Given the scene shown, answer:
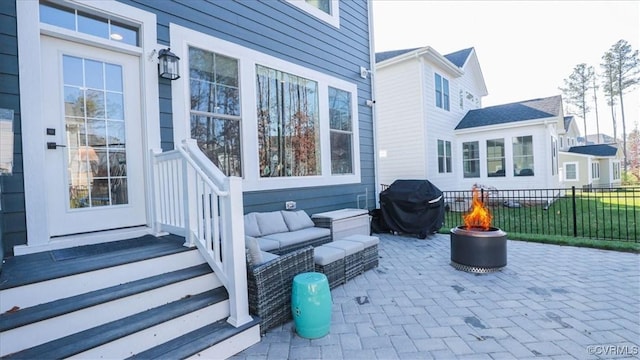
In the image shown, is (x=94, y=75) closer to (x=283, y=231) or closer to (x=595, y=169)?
(x=283, y=231)

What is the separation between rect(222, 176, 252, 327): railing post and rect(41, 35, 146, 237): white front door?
1.60 m

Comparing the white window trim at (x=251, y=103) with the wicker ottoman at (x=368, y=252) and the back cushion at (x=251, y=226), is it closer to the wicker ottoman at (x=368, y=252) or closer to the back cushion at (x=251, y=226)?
the back cushion at (x=251, y=226)

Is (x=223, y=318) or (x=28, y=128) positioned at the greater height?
(x=28, y=128)

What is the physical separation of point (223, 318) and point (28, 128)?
Result: 2.38 metres

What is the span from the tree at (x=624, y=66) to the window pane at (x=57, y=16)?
32.5m

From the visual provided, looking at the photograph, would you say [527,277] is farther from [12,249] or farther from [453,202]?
[453,202]

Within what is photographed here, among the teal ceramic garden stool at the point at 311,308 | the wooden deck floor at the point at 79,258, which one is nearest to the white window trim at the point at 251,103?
the wooden deck floor at the point at 79,258

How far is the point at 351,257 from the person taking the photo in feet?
12.1

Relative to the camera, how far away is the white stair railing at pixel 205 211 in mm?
2307

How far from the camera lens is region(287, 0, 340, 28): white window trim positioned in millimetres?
5135

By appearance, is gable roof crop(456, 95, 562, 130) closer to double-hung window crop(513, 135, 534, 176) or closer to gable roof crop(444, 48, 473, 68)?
double-hung window crop(513, 135, 534, 176)

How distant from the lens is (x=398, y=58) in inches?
385

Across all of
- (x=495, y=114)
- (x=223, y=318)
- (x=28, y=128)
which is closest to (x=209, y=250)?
(x=223, y=318)

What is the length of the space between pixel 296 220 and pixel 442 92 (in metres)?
8.98
